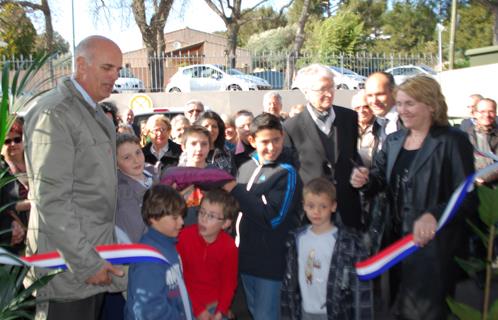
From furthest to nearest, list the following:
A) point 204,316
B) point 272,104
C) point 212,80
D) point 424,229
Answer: point 212,80 < point 272,104 < point 204,316 < point 424,229

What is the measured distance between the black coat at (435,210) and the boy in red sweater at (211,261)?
1.14 metres

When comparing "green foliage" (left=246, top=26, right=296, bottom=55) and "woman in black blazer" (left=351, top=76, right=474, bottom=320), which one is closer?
"woman in black blazer" (left=351, top=76, right=474, bottom=320)

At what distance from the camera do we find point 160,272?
11.6ft

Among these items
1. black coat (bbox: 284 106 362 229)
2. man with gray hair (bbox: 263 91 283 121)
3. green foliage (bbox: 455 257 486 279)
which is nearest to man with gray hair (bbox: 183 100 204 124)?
man with gray hair (bbox: 263 91 283 121)

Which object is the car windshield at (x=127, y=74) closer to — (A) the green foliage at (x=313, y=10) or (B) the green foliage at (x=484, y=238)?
(B) the green foliage at (x=484, y=238)

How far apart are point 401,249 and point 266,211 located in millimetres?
994

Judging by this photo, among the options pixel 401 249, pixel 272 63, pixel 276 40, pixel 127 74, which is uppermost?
pixel 276 40

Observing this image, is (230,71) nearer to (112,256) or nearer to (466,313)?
(112,256)

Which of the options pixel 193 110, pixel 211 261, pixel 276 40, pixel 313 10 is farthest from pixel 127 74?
pixel 313 10

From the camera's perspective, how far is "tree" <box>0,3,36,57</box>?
89.9ft

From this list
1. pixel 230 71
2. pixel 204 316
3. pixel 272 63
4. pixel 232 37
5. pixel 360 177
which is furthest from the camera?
pixel 232 37

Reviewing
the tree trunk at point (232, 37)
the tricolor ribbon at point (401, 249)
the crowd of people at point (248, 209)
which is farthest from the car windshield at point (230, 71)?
the tricolor ribbon at point (401, 249)

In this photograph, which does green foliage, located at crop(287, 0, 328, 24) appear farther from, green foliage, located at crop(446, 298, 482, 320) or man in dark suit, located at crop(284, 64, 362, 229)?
green foliage, located at crop(446, 298, 482, 320)

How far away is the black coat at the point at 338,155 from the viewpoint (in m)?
4.68
